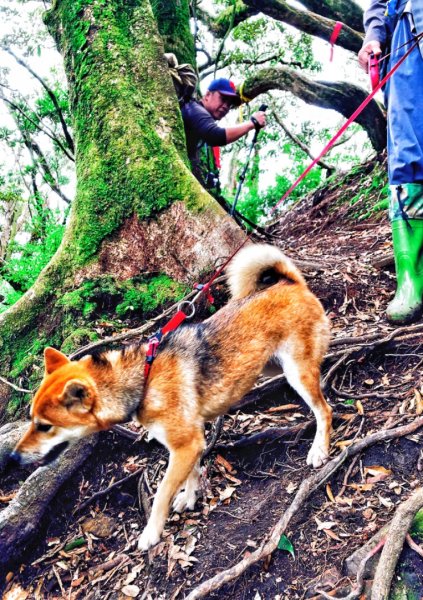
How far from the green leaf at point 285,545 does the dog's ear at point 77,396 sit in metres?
1.37

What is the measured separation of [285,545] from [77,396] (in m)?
1.48

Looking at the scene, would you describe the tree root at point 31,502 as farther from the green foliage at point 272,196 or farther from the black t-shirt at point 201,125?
the green foliage at point 272,196

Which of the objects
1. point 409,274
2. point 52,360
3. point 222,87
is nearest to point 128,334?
point 52,360

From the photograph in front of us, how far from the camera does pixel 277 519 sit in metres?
2.76

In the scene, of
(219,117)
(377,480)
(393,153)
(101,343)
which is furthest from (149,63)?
(377,480)

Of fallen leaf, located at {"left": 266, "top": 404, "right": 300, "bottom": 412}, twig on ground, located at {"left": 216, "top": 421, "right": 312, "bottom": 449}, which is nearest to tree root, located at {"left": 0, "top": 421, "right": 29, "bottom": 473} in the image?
twig on ground, located at {"left": 216, "top": 421, "right": 312, "bottom": 449}

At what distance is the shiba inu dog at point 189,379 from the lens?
9.56 feet

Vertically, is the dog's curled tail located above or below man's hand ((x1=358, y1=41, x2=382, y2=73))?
below

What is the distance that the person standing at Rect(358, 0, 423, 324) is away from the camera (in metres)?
3.74

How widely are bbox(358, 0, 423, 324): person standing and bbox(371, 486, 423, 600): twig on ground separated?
2028mm

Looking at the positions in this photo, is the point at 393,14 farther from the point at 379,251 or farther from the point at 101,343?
the point at 101,343

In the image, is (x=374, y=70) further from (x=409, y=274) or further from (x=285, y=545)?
(x=285, y=545)

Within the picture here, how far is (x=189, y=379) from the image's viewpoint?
10.4ft

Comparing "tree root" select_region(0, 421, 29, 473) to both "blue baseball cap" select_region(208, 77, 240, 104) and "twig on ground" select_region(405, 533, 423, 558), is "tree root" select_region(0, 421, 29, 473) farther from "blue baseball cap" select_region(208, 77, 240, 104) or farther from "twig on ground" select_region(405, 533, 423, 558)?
"blue baseball cap" select_region(208, 77, 240, 104)
